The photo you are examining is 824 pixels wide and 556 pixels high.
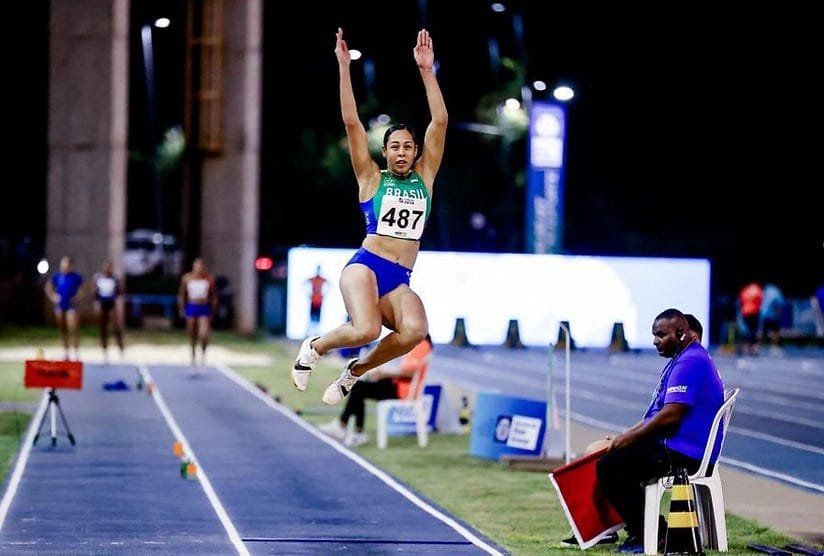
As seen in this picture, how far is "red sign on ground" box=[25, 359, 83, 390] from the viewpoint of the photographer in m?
16.4

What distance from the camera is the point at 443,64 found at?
6675 cm

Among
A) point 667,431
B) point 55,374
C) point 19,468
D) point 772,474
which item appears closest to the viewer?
point 667,431

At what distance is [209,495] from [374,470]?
8.15ft

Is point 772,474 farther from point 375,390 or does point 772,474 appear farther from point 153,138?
point 153,138

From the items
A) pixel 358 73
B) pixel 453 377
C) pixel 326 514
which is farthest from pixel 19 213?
pixel 326 514

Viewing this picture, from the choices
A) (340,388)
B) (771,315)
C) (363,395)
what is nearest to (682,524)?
(340,388)

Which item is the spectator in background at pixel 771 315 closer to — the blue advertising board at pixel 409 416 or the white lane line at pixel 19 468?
the blue advertising board at pixel 409 416

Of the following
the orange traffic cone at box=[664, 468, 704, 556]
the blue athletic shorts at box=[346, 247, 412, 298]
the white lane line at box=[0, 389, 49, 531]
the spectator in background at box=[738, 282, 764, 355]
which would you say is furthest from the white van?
the blue athletic shorts at box=[346, 247, 412, 298]

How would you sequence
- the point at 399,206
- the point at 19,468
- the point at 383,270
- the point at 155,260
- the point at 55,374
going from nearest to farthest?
1. the point at 399,206
2. the point at 383,270
3. the point at 19,468
4. the point at 55,374
5. the point at 155,260

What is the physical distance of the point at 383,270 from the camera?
916 centimetres

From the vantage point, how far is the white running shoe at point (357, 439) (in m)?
18.3

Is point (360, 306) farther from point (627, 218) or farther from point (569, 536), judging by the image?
point (627, 218)

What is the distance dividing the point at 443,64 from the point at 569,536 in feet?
184

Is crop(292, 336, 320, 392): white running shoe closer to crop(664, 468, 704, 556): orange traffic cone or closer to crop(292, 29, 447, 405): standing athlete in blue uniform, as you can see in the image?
A: crop(292, 29, 447, 405): standing athlete in blue uniform
